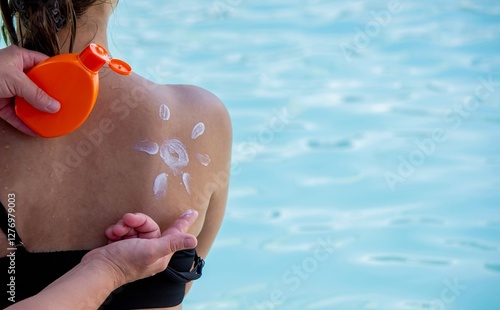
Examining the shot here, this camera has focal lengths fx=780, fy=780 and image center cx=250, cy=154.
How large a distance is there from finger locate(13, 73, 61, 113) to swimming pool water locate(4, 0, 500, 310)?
0.46 meters

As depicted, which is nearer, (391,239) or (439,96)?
(391,239)

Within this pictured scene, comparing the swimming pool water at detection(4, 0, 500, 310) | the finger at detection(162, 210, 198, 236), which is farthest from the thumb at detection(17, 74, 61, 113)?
the swimming pool water at detection(4, 0, 500, 310)

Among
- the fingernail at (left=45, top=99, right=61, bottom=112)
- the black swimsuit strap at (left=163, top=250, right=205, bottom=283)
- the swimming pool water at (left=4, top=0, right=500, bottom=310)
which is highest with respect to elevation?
the fingernail at (left=45, top=99, right=61, bottom=112)

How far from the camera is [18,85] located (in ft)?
4.79

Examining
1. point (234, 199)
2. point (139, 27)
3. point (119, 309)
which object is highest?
point (119, 309)

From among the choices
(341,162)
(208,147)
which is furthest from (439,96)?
(208,147)

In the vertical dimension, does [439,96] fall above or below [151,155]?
below

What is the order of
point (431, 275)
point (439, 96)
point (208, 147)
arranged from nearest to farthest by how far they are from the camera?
point (208, 147) < point (431, 275) < point (439, 96)

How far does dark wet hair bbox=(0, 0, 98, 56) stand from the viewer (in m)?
1.50

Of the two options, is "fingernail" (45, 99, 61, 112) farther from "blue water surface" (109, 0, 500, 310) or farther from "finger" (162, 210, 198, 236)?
"blue water surface" (109, 0, 500, 310)

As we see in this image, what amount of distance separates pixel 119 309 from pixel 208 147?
40 centimetres

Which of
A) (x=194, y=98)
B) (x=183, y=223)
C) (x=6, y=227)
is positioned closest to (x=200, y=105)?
(x=194, y=98)

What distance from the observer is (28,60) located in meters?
1.49

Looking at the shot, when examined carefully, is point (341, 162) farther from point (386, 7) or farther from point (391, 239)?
point (386, 7)
